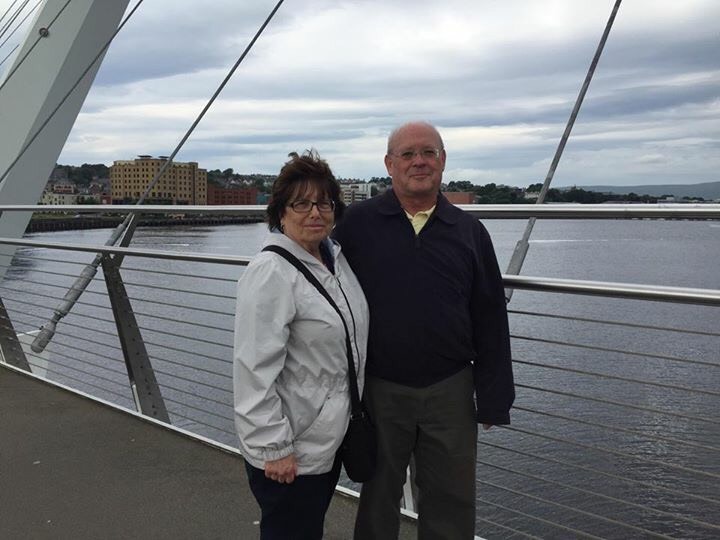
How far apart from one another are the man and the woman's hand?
14.0 inches

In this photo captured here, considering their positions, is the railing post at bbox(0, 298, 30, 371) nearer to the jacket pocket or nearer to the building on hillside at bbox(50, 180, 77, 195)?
the jacket pocket

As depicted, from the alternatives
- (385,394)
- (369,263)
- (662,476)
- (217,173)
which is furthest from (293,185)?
(662,476)

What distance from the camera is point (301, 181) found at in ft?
5.92

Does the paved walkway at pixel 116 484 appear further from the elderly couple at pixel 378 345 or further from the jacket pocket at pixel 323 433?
the jacket pocket at pixel 323 433

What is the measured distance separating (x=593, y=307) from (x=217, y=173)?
10.6m

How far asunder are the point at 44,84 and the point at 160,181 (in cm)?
165

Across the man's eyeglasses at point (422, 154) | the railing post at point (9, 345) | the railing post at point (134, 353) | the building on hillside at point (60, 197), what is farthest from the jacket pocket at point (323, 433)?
the building on hillside at point (60, 197)

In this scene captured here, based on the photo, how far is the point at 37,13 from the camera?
22.2ft

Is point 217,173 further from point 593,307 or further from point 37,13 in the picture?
point 593,307

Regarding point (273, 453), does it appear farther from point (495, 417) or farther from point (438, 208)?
point (438, 208)

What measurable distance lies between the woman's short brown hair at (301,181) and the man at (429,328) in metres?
0.20

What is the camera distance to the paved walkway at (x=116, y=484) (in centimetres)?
270

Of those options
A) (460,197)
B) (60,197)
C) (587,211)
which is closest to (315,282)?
(587,211)

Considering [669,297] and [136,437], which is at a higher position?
[669,297]
